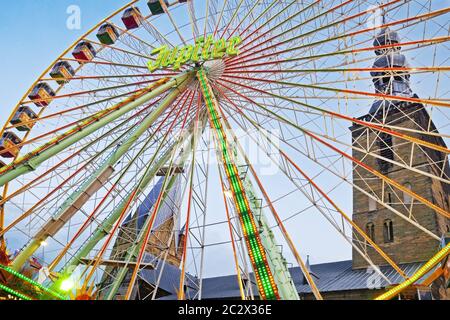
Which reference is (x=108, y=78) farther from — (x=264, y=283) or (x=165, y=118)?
(x=264, y=283)

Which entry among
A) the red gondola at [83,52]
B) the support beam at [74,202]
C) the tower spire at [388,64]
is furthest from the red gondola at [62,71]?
the tower spire at [388,64]

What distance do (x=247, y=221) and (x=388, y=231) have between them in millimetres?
26241

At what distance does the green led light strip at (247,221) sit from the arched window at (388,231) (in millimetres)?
24914

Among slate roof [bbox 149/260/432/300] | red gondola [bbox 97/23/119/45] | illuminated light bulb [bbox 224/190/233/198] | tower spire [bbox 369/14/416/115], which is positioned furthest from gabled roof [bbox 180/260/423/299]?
red gondola [bbox 97/23/119/45]

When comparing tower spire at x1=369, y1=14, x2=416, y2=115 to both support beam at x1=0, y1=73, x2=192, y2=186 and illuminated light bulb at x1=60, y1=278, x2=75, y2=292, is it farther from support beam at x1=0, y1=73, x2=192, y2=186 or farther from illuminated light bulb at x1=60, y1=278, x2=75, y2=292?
illuminated light bulb at x1=60, y1=278, x2=75, y2=292

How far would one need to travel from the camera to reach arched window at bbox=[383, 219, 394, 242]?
114 feet

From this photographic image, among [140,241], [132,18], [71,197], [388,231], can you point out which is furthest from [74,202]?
[388,231]

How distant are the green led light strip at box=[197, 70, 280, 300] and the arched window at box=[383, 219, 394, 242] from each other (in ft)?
81.7

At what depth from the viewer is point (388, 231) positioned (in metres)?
35.2

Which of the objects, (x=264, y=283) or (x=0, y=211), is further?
(x=0, y=211)
